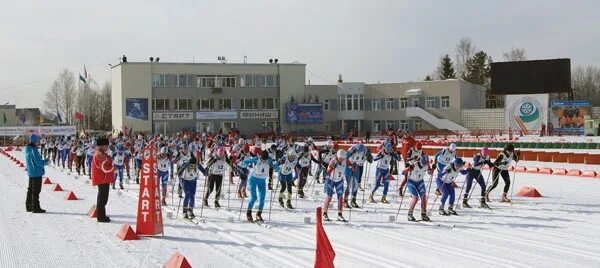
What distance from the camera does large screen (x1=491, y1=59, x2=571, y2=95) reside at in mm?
65250

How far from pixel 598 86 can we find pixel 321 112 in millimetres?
72211

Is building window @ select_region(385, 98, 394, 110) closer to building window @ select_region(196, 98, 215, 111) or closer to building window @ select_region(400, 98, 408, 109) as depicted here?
building window @ select_region(400, 98, 408, 109)

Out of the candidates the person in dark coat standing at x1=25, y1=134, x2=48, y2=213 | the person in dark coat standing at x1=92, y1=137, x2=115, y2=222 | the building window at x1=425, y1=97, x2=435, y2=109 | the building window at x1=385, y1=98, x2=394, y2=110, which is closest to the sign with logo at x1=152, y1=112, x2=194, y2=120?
the building window at x1=385, y1=98, x2=394, y2=110

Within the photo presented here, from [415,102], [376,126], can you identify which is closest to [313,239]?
[415,102]

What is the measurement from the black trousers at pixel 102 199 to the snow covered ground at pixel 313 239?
0.35 meters

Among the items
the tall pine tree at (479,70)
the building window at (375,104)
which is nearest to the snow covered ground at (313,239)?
the building window at (375,104)

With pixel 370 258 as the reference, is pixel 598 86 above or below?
above

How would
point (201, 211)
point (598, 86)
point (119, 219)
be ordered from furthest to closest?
point (598, 86) < point (201, 211) < point (119, 219)

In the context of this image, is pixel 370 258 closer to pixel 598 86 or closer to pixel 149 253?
pixel 149 253

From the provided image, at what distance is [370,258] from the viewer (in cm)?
1097

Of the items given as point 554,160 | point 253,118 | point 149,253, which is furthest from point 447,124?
point 149,253

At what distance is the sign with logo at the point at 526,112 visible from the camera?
65938 mm

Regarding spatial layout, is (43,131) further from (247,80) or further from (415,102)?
(415,102)

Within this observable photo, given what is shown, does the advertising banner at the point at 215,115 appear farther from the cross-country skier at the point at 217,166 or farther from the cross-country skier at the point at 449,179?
the cross-country skier at the point at 449,179
